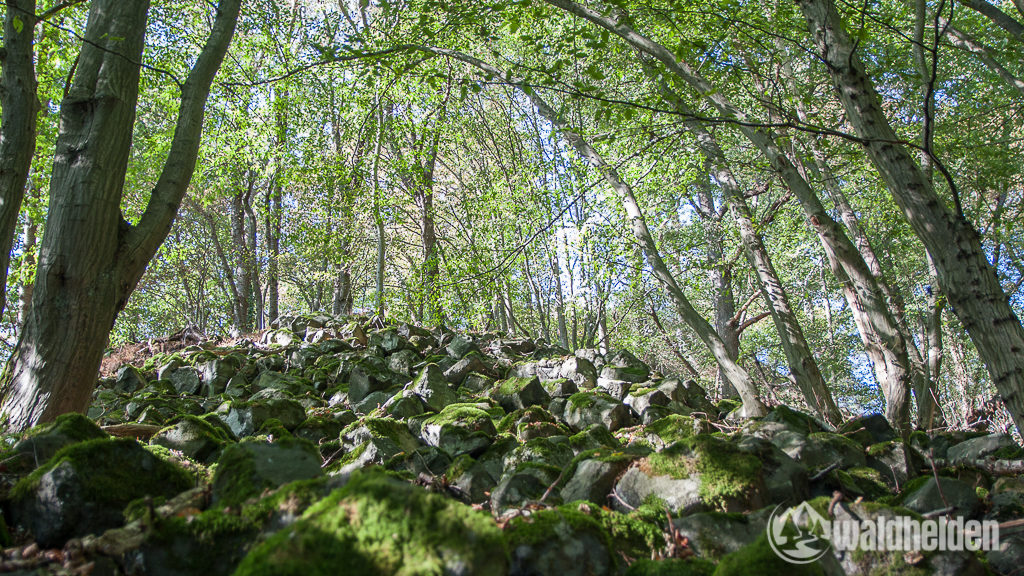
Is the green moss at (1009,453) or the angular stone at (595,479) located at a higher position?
the green moss at (1009,453)

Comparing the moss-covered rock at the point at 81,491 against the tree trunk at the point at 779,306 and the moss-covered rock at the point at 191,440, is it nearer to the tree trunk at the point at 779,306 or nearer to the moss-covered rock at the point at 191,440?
the moss-covered rock at the point at 191,440

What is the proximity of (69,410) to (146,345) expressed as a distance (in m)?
6.68

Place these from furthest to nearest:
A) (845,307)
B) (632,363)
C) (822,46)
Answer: (845,307) → (632,363) → (822,46)

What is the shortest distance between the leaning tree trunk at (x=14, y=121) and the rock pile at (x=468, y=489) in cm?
156

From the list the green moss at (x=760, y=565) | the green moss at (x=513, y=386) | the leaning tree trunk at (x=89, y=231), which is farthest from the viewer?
the green moss at (x=513, y=386)

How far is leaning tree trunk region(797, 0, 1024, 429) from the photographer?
2830mm

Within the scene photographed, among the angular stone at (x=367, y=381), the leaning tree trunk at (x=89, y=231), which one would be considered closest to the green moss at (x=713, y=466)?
the leaning tree trunk at (x=89, y=231)

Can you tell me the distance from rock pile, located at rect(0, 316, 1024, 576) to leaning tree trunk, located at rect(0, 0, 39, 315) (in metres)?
1.56

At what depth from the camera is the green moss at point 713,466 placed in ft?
8.07

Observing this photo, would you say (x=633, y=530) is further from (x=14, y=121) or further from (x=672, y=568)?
(x=14, y=121)

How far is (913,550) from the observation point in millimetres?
1990

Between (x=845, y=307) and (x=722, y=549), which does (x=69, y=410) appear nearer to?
(x=722, y=549)

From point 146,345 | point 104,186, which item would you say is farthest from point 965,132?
point 146,345

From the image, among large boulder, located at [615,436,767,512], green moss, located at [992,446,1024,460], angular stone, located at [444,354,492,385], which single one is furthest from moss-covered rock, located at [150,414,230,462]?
green moss, located at [992,446,1024,460]
